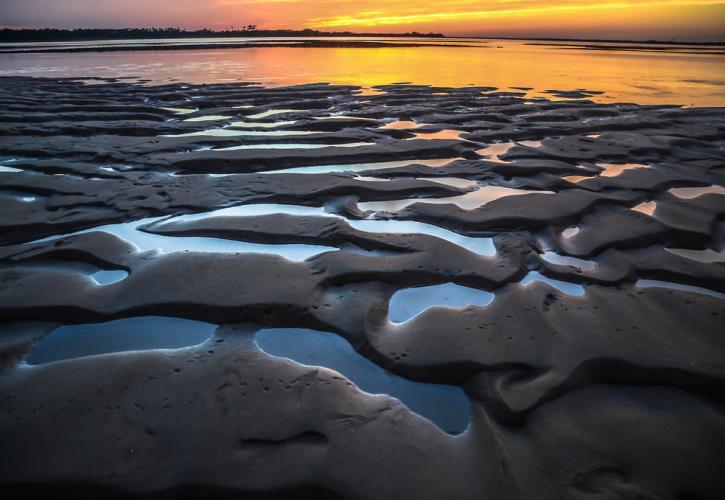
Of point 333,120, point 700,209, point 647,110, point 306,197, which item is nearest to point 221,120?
point 333,120

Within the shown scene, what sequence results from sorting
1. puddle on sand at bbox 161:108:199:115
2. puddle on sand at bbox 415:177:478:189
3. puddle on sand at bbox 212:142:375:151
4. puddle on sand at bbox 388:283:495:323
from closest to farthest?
puddle on sand at bbox 388:283:495:323 < puddle on sand at bbox 415:177:478:189 < puddle on sand at bbox 212:142:375:151 < puddle on sand at bbox 161:108:199:115

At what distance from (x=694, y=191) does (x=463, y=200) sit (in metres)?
1.95

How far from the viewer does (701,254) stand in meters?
2.53

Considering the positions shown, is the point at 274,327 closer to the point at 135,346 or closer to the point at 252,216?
the point at 135,346

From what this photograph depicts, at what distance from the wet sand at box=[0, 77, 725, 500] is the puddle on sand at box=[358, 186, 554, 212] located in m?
0.04

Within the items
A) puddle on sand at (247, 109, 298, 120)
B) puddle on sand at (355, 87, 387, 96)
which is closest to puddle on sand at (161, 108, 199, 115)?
puddle on sand at (247, 109, 298, 120)

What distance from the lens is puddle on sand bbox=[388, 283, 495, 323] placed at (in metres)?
1.95

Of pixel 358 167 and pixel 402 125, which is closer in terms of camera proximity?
pixel 358 167

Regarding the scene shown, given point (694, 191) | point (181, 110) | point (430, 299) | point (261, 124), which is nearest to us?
point (430, 299)

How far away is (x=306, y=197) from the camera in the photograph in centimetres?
328

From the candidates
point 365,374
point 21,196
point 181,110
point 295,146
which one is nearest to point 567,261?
point 365,374

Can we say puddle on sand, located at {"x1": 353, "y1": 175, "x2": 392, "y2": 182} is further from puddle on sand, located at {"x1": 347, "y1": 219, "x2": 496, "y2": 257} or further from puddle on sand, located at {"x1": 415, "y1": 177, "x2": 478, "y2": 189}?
puddle on sand, located at {"x1": 347, "y1": 219, "x2": 496, "y2": 257}

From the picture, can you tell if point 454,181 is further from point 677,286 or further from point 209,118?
point 209,118

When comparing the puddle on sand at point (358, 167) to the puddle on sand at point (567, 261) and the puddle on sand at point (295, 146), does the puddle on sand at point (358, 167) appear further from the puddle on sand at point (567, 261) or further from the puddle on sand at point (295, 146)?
the puddle on sand at point (567, 261)
